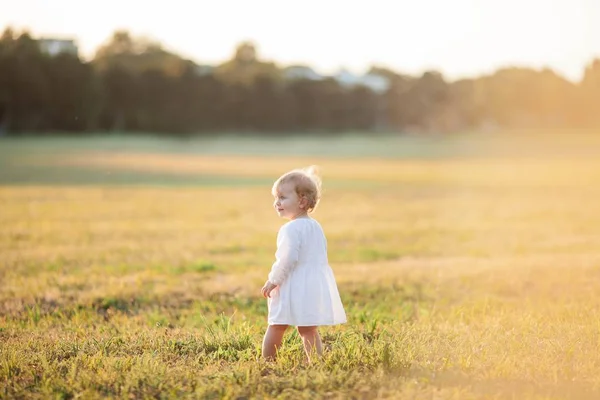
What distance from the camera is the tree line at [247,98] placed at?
5556cm

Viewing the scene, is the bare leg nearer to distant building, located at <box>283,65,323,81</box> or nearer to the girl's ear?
the girl's ear

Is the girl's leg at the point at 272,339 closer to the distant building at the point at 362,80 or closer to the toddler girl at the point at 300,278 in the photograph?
the toddler girl at the point at 300,278

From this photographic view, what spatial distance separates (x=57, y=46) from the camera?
4634 cm

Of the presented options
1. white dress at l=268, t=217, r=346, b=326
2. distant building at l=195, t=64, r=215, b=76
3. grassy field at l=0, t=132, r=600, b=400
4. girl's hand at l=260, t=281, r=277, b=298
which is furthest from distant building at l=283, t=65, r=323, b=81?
girl's hand at l=260, t=281, r=277, b=298

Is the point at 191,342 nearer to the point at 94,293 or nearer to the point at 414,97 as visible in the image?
the point at 94,293

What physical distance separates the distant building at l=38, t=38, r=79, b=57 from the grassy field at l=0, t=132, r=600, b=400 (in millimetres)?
18082

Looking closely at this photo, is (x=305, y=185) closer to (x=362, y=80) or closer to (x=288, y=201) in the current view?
(x=288, y=201)

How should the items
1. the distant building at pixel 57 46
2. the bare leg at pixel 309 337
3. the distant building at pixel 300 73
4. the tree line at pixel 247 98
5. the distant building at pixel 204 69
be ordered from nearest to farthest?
the bare leg at pixel 309 337, the distant building at pixel 57 46, the tree line at pixel 247 98, the distant building at pixel 204 69, the distant building at pixel 300 73

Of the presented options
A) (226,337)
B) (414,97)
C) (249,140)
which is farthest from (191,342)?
(414,97)

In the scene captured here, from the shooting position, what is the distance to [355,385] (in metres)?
4.70

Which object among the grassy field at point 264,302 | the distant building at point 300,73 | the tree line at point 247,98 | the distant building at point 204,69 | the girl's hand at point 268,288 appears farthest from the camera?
the distant building at point 300,73

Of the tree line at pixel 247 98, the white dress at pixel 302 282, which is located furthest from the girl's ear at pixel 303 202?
the tree line at pixel 247 98

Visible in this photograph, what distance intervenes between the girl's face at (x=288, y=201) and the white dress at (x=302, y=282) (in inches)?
3.8

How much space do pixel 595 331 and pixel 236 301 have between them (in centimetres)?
358
